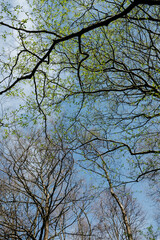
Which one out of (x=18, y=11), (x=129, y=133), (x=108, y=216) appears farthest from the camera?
(x=108, y=216)

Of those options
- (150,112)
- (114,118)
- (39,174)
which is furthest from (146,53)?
(39,174)

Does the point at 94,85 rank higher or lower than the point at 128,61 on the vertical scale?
lower

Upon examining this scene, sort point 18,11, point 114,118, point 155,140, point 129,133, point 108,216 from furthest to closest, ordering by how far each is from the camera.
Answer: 1. point 108,216
2. point 114,118
3. point 155,140
4. point 129,133
5. point 18,11

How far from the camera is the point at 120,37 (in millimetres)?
6980

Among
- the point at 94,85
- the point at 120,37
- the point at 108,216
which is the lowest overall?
the point at 108,216

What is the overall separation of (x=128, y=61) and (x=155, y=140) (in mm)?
3486

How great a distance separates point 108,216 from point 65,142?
9.52 meters

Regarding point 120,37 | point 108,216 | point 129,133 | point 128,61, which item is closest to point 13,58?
point 120,37

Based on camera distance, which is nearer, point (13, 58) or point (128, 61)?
point (13, 58)

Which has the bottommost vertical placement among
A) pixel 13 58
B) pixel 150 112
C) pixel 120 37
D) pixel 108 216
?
pixel 108 216

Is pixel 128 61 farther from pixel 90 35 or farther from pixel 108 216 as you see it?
pixel 108 216

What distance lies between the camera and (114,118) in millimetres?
7309

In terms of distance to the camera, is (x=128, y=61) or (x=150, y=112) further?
(x=128, y=61)

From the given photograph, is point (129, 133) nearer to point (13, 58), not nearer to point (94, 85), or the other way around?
point (94, 85)
